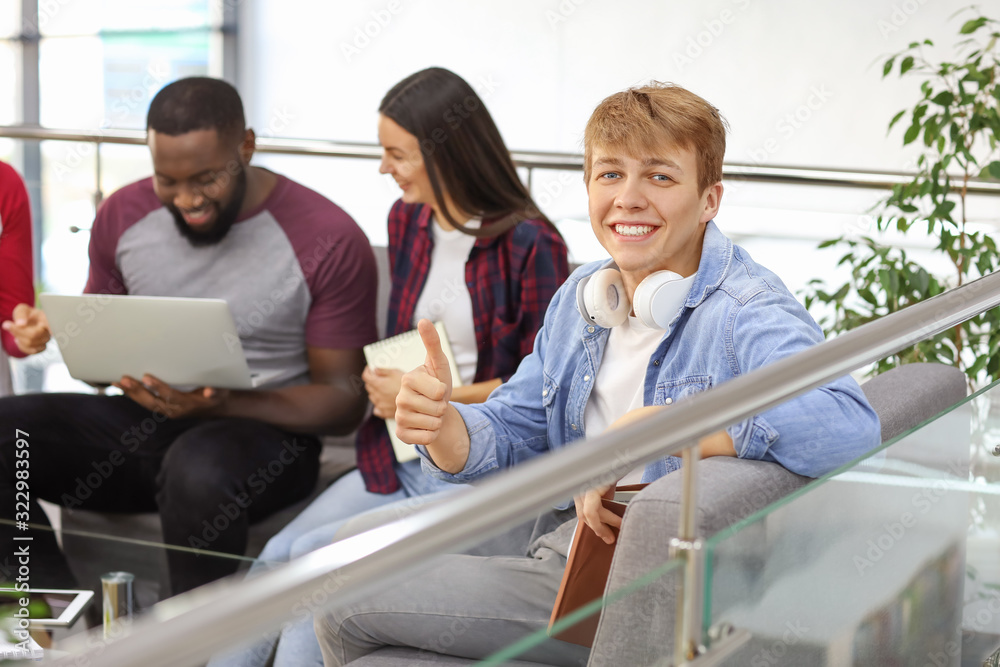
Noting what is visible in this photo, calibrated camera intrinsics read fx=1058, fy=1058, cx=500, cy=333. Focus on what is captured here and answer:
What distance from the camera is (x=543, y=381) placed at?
1592 millimetres

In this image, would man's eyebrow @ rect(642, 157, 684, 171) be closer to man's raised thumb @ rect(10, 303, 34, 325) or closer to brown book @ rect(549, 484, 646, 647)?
brown book @ rect(549, 484, 646, 647)

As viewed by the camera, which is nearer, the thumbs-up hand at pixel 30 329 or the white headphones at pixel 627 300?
the white headphones at pixel 627 300

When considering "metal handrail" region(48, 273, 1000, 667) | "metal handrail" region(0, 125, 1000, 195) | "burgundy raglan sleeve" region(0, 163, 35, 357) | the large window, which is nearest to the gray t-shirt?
"burgundy raglan sleeve" region(0, 163, 35, 357)

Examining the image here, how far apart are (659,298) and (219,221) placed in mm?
1361

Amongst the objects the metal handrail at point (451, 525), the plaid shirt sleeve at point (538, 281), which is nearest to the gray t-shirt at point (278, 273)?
→ the plaid shirt sleeve at point (538, 281)

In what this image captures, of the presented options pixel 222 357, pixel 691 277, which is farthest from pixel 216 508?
pixel 691 277

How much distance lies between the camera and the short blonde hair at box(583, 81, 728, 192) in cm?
139

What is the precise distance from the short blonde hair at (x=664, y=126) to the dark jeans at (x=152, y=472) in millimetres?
1165

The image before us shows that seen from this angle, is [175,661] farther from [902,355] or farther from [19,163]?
[19,163]

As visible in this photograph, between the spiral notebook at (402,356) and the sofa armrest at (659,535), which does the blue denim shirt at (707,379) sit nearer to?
the sofa armrest at (659,535)

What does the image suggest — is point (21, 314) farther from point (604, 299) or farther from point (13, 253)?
point (604, 299)

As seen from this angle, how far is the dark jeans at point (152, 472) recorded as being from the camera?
218 centimetres

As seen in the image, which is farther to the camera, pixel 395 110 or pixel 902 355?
pixel 902 355

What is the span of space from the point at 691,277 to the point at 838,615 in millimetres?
466
